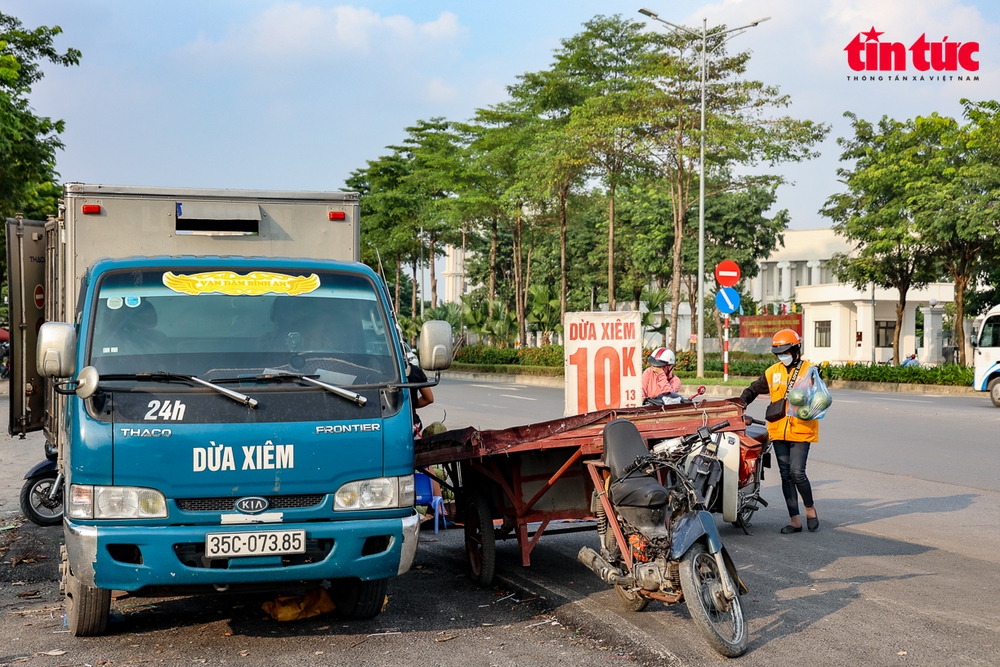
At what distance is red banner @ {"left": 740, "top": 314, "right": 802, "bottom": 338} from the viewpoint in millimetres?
32094

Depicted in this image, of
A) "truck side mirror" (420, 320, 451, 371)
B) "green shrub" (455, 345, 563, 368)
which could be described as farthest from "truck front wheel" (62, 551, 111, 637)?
"green shrub" (455, 345, 563, 368)

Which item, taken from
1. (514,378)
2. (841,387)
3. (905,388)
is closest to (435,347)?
(905,388)

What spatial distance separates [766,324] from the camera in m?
34.1

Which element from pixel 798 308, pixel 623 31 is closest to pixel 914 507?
pixel 623 31

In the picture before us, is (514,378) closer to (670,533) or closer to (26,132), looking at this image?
(26,132)

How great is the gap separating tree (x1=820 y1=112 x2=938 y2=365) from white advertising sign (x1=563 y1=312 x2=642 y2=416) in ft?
95.6

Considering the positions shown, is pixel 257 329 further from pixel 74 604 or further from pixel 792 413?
pixel 792 413

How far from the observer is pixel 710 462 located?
17.9ft

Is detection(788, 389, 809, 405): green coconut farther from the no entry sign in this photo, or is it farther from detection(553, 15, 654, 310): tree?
detection(553, 15, 654, 310): tree

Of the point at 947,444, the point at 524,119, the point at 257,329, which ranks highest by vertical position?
the point at 524,119

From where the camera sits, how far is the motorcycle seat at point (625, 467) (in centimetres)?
516

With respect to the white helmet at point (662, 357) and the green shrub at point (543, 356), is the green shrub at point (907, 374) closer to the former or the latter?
the green shrub at point (543, 356)

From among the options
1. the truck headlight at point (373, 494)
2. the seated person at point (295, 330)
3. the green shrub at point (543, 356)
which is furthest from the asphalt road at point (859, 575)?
the green shrub at point (543, 356)

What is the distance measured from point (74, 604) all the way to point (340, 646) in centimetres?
136
